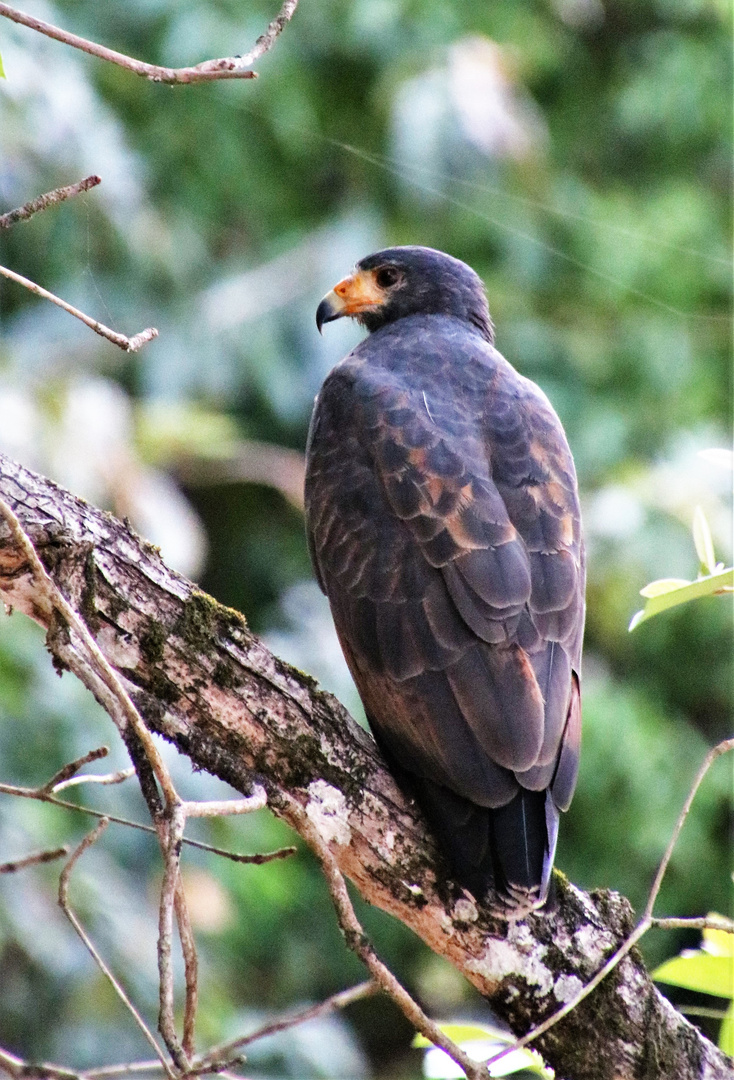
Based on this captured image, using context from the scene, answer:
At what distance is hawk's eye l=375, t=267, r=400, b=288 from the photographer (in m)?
3.79

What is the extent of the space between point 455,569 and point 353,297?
140 centimetres

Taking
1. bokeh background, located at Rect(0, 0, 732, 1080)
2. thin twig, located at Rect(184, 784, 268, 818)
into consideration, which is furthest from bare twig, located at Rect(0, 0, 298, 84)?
bokeh background, located at Rect(0, 0, 732, 1080)

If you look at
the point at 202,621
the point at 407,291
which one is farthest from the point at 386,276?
the point at 202,621

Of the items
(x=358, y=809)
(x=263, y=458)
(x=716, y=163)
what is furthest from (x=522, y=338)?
(x=358, y=809)

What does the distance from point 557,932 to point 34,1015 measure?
9.27 ft

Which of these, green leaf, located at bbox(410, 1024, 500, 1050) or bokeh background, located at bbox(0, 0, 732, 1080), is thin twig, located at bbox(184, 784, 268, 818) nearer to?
green leaf, located at bbox(410, 1024, 500, 1050)

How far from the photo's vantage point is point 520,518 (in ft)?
9.21

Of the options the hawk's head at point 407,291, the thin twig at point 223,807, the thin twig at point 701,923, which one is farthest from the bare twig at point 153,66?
the hawk's head at point 407,291

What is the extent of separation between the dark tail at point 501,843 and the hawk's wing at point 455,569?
0.04 meters

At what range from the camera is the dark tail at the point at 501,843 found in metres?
A: 2.37

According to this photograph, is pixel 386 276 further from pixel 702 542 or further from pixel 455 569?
pixel 702 542

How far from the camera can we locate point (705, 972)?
2.17m

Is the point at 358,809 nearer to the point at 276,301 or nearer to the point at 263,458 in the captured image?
the point at 263,458

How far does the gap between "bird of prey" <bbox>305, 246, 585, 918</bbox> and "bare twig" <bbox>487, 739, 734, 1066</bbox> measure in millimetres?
173
